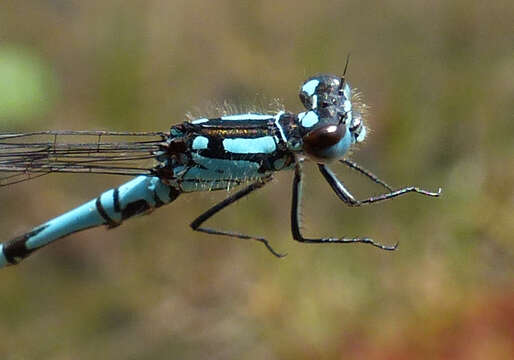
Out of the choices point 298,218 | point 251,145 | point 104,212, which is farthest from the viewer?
point 104,212

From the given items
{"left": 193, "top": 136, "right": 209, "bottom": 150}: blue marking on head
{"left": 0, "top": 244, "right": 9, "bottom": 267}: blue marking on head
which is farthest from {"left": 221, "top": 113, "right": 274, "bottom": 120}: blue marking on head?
{"left": 0, "top": 244, "right": 9, "bottom": 267}: blue marking on head

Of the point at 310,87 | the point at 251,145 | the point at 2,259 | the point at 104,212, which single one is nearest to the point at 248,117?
the point at 251,145

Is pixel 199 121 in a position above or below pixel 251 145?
above

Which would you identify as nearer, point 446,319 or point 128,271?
point 446,319

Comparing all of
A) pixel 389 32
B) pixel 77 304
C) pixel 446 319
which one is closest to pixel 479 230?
pixel 446 319

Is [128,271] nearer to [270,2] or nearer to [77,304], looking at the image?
[77,304]

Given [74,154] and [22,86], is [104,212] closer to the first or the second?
Answer: [74,154]

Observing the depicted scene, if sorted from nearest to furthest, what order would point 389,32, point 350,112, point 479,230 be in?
point 350,112
point 479,230
point 389,32

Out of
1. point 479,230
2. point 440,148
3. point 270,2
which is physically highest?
point 270,2
